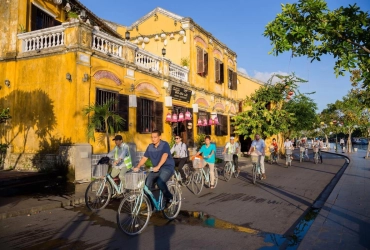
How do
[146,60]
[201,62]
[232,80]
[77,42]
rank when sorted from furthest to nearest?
[232,80]
[201,62]
[146,60]
[77,42]

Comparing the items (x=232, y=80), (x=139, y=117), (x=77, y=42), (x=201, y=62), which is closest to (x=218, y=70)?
(x=201, y=62)

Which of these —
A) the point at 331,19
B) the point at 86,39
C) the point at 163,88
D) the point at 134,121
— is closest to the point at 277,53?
the point at 331,19

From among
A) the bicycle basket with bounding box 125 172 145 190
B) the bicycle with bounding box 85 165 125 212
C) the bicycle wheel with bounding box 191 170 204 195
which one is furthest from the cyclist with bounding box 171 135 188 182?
the bicycle basket with bounding box 125 172 145 190

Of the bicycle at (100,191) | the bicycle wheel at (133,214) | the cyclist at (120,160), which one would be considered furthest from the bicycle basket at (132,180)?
the cyclist at (120,160)

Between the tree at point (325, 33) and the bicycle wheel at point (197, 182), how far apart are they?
462 cm

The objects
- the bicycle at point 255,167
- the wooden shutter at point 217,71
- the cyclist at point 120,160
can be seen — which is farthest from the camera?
the wooden shutter at point 217,71

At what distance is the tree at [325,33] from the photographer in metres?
5.96

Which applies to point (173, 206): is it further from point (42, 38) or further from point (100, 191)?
point (42, 38)

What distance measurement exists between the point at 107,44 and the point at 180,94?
6.38 metres

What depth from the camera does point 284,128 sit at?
68.4ft

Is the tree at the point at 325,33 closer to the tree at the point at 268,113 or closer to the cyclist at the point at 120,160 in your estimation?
the cyclist at the point at 120,160

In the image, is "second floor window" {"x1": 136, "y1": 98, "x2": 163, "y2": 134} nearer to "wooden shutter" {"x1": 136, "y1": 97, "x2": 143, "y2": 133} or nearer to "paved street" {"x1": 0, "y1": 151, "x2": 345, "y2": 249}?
"wooden shutter" {"x1": 136, "y1": 97, "x2": 143, "y2": 133}

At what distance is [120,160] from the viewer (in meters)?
7.51

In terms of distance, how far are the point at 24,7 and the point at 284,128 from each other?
56.7 feet
